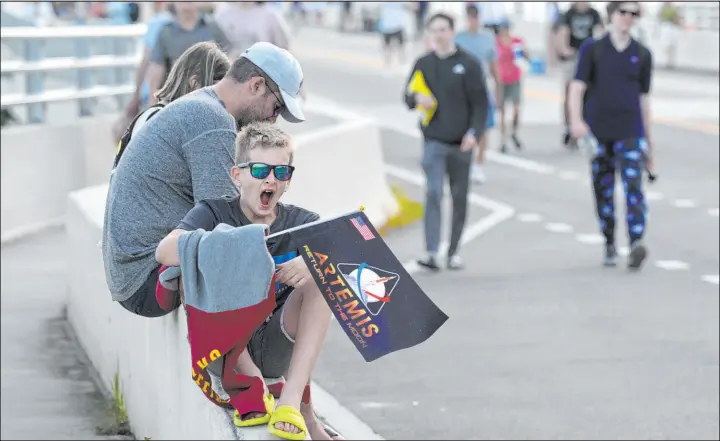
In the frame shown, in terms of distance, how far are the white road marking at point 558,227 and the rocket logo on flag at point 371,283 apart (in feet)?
34.1

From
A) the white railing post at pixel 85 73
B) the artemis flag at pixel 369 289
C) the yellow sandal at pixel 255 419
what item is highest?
the artemis flag at pixel 369 289

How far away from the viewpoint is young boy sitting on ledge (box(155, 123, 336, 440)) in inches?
220

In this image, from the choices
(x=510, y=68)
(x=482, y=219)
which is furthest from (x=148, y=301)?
(x=510, y=68)

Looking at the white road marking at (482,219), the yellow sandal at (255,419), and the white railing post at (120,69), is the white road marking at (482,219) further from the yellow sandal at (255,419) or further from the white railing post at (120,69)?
the yellow sandal at (255,419)

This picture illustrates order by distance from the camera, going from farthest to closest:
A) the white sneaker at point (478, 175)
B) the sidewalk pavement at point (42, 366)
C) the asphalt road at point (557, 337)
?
1. the white sneaker at point (478, 175)
2. the asphalt road at point (557, 337)
3. the sidewalk pavement at point (42, 366)

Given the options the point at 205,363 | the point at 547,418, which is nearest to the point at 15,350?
the point at 547,418

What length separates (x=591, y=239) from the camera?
15.2 m

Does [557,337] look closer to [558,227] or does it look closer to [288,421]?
[288,421]

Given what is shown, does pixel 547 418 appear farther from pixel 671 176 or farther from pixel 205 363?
pixel 671 176

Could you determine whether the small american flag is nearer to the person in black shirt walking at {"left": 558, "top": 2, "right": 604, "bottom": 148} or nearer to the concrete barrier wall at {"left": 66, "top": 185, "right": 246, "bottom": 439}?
the concrete barrier wall at {"left": 66, "top": 185, "right": 246, "bottom": 439}

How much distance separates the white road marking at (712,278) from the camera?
→ 12.8 meters

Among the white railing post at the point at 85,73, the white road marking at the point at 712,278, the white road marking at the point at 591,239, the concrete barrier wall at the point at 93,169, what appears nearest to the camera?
the white road marking at the point at 712,278

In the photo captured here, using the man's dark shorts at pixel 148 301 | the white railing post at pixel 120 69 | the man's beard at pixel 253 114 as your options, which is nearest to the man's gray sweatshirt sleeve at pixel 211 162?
the man's beard at pixel 253 114

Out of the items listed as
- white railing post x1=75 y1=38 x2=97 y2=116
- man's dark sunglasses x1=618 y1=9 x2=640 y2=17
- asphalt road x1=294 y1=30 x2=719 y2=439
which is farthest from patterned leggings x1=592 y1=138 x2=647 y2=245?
white railing post x1=75 y1=38 x2=97 y2=116
